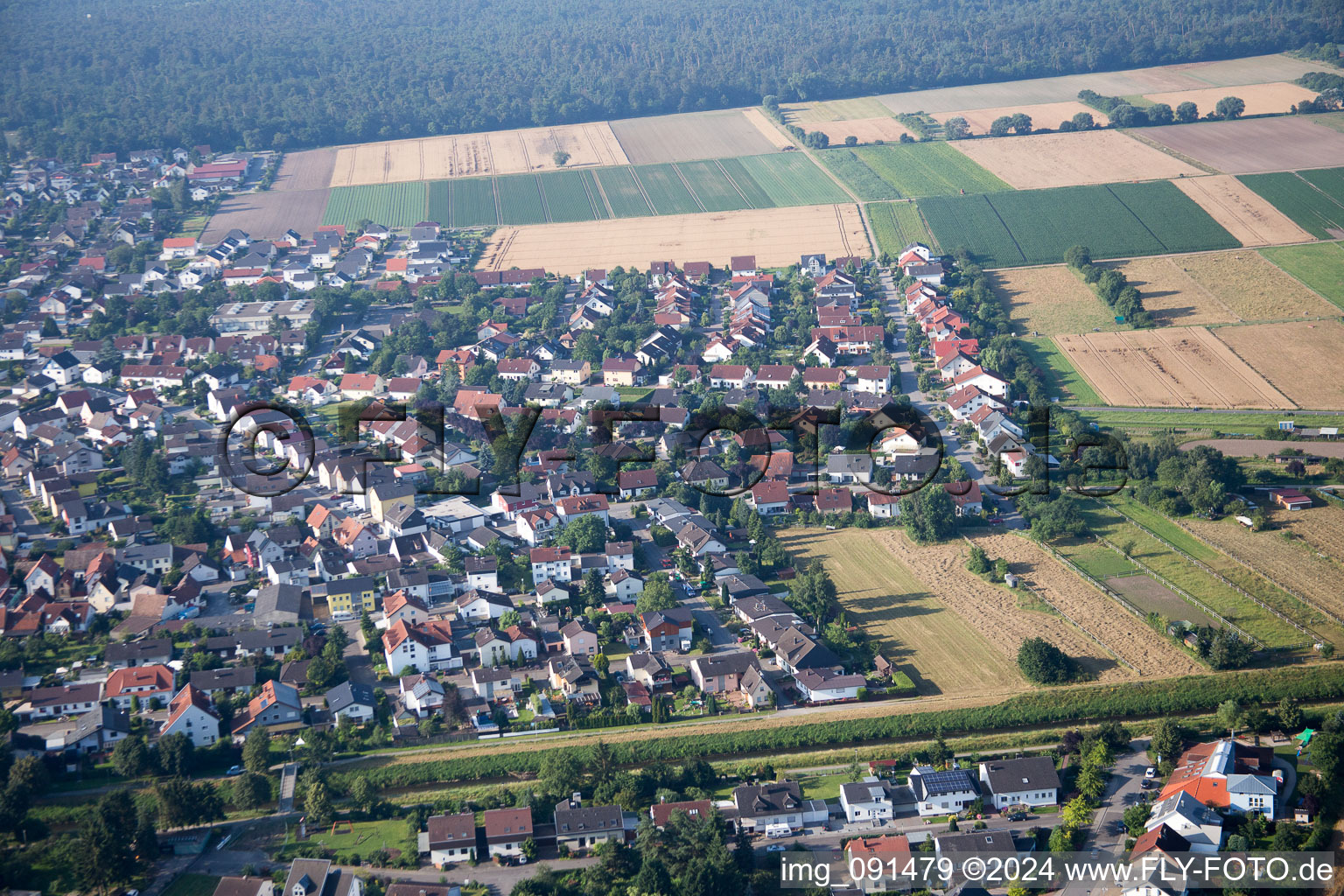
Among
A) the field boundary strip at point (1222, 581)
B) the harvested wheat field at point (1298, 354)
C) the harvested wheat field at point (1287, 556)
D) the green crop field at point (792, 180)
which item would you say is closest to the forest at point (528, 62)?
the green crop field at point (792, 180)

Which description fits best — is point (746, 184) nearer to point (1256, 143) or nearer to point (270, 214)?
point (270, 214)

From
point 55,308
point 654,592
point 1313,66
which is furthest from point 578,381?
point 1313,66

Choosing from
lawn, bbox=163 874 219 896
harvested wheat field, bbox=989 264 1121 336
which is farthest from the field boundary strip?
lawn, bbox=163 874 219 896

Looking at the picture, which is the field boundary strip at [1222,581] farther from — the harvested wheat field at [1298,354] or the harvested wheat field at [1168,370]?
the harvested wheat field at [1298,354]

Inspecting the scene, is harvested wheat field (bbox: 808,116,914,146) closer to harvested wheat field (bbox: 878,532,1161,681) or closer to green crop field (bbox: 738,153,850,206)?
green crop field (bbox: 738,153,850,206)

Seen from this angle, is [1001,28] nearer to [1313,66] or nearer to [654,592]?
[1313,66]

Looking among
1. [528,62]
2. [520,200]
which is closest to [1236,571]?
[520,200]
